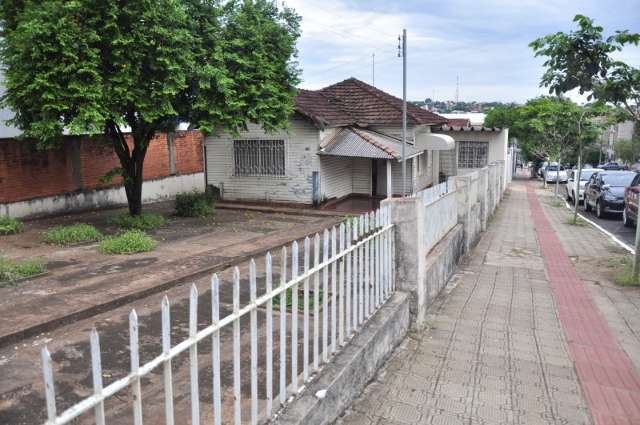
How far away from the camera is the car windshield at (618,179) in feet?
59.8

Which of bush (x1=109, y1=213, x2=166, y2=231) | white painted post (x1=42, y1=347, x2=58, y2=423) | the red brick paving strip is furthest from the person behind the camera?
bush (x1=109, y1=213, x2=166, y2=231)

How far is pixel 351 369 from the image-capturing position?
158 inches

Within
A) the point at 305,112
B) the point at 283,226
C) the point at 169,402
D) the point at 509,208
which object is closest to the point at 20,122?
the point at 283,226

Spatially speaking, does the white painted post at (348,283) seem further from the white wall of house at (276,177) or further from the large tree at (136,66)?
the white wall of house at (276,177)

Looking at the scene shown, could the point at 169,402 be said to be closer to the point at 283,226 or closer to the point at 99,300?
the point at 99,300

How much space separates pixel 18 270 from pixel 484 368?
21.8 feet

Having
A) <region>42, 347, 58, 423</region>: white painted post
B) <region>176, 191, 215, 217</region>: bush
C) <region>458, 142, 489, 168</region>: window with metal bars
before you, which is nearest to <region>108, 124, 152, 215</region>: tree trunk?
<region>176, 191, 215, 217</region>: bush

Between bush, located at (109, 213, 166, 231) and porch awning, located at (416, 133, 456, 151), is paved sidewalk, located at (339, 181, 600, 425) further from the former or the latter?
porch awning, located at (416, 133, 456, 151)

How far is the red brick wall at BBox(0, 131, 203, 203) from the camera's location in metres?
12.8

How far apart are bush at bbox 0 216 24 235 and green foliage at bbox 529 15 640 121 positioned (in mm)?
11171

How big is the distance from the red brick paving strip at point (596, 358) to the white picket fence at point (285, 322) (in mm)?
2131

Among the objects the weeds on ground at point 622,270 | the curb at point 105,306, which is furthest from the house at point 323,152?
the curb at point 105,306

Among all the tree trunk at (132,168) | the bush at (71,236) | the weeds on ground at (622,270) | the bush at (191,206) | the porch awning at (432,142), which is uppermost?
the porch awning at (432,142)

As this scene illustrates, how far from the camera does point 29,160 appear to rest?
1328cm
